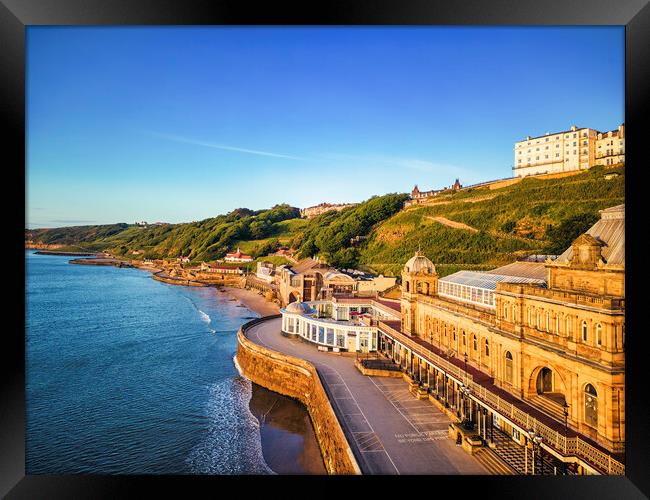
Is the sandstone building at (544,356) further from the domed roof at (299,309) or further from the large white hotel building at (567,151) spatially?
the large white hotel building at (567,151)

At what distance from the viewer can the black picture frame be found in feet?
21.6

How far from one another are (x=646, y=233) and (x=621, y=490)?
4.00 m

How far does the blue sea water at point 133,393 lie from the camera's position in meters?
11.3

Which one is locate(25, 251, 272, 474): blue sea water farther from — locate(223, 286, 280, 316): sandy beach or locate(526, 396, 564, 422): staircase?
locate(526, 396, 564, 422): staircase

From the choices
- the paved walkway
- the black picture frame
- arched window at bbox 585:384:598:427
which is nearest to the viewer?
the black picture frame

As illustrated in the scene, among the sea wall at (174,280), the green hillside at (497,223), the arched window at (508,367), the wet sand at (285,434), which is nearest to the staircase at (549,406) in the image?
the arched window at (508,367)

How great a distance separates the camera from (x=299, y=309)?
19.0 m

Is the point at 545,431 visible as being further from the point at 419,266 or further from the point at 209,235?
the point at 209,235

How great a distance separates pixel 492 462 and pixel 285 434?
6613mm

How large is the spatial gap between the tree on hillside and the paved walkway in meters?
12.2

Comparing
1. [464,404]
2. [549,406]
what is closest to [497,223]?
[464,404]

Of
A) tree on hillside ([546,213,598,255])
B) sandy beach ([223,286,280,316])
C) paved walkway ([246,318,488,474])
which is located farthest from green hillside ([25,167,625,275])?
paved walkway ([246,318,488,474])

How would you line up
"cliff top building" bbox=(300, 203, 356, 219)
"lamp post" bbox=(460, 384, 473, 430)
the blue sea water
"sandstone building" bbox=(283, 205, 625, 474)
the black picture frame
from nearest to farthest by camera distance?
the black picture frame → "sandstone building" bbox=(283, 205, 625, 474) → "lamp post" bbox=(460, 384, 473, 430) → the blue sea water → "cliff top building" bbox=(300, 203, 356, 219)
